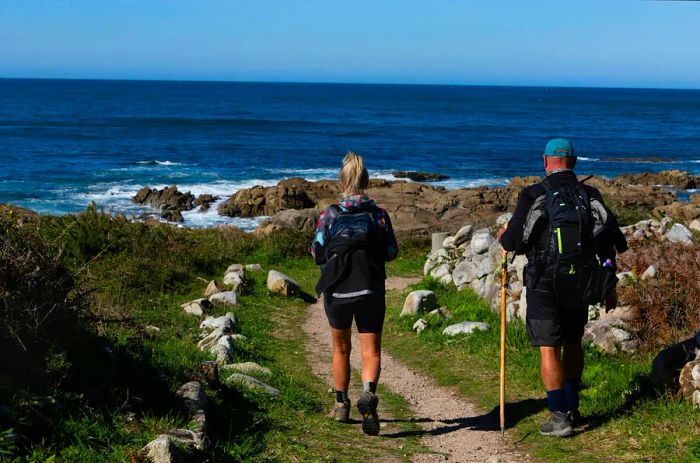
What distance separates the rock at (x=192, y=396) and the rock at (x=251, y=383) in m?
1.00

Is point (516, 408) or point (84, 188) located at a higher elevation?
point (516, 408)

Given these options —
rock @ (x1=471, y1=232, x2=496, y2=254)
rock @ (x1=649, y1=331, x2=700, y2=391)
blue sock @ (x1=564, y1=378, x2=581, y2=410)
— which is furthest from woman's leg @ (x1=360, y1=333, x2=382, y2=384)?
rock @ (x1=471, y1=232, x2=496, y2=254)

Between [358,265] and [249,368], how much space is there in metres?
2.68

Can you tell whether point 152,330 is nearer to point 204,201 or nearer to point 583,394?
point 583,394

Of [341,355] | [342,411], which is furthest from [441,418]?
[341,355]

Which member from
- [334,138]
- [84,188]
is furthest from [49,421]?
[334,138]

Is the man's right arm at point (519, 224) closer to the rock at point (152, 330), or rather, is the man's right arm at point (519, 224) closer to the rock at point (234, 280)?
the rock at point (152, 330)

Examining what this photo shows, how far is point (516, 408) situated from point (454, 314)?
12.3ft

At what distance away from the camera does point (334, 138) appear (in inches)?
2781

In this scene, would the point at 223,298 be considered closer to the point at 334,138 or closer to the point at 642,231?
the point at 642,231

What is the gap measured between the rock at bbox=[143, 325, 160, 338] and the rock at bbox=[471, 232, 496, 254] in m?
5.36

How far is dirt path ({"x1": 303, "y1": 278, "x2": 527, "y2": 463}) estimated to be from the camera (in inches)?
227

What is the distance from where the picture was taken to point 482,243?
1264 cm

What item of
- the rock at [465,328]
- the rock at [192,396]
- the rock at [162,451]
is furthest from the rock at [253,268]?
the rock at [162,451]
